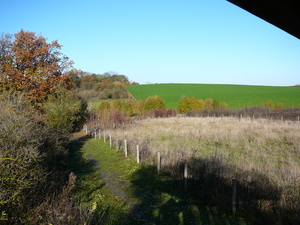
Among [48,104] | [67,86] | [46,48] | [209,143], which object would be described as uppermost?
[46,48]

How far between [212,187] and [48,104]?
2028 centimetres

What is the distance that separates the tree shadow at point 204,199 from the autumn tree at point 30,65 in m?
22.0

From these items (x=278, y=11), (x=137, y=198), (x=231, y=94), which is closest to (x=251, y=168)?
(x=137, y=198)

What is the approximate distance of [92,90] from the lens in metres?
62.5

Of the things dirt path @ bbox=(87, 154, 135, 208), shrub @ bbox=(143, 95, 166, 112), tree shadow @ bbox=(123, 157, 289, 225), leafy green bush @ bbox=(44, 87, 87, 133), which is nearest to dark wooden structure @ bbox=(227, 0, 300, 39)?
tree shadow @ bbox=(123, 157, 289, 225)

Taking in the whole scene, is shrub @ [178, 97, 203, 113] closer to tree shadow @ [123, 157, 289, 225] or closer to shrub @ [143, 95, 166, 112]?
shrub @ [143, 95, 166, 112]

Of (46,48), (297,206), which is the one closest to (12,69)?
(46,48)

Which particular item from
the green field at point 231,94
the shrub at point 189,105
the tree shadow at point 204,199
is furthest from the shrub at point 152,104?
the tree shadow at point 204,199

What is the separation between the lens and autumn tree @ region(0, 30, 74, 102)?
27312 millimetres

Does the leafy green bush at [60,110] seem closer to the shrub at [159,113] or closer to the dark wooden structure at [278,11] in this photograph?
the shrub at [159,113]

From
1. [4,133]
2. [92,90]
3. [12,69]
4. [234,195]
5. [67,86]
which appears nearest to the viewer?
[4,133]

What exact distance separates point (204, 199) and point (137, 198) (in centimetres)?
240

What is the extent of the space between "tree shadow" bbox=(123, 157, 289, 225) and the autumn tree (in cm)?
2198

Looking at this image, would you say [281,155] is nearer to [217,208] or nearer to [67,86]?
[217,208]
